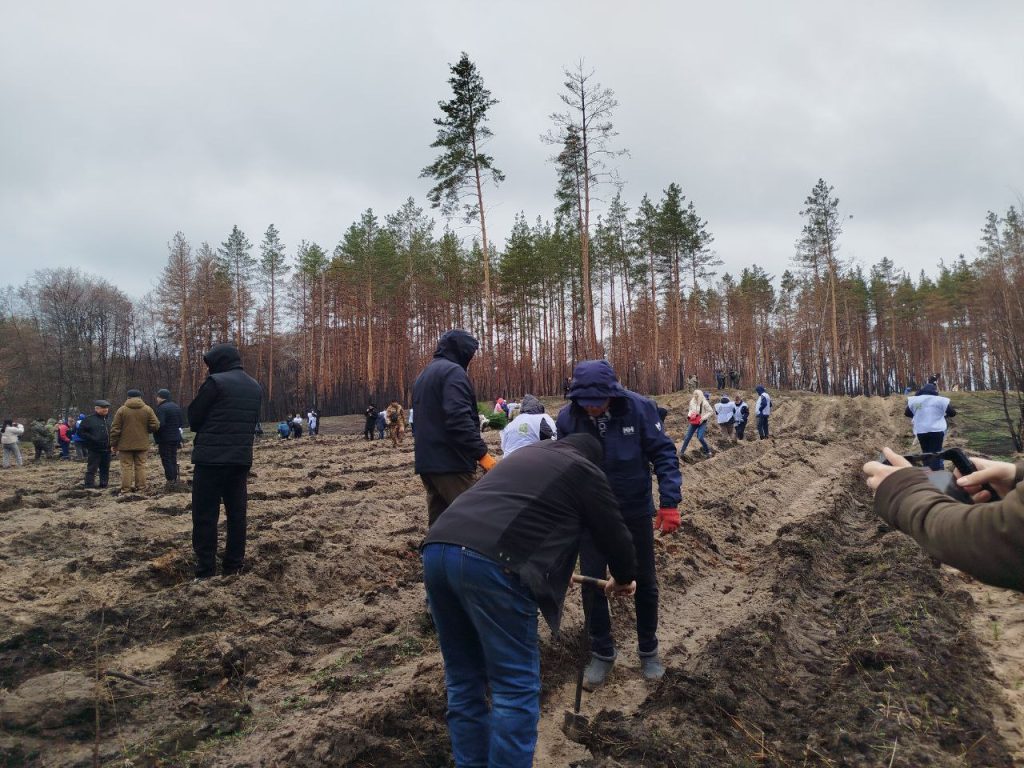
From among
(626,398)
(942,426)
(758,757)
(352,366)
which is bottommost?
(758,757)

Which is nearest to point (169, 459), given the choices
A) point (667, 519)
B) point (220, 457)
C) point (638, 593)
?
point (220, 457)

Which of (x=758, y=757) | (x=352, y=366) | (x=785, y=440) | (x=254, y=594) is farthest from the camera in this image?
(x=352, y=366)

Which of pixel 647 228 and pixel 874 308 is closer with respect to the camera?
pixel 647 228

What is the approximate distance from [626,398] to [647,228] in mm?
37483

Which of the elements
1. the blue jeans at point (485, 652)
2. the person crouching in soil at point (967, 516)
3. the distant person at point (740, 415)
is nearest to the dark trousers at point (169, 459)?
the blue jeans at point (485, 652)

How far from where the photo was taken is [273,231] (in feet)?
146

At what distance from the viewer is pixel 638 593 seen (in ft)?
12.8

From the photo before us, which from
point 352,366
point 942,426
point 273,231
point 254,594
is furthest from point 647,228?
point 254,594

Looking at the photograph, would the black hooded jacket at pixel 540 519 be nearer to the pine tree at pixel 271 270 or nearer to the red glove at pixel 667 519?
the red glove at pixel 667 519

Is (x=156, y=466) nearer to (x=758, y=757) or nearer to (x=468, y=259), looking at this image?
(x=758, y=757)

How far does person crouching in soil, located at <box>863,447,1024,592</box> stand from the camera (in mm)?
1408

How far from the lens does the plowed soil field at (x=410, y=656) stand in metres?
3.13

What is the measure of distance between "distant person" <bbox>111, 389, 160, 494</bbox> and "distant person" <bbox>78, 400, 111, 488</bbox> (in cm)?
170

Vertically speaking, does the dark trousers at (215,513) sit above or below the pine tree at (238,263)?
below
